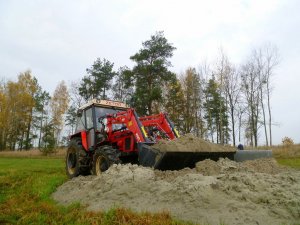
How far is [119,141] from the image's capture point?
872cm

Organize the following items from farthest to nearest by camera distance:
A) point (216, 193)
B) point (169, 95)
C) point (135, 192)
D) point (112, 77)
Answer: point (112, 77) → point (169, 95) → point (135, 192) → point (216, 193)

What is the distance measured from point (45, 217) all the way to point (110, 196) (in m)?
1.19

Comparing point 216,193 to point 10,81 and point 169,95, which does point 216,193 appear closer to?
point 169,95

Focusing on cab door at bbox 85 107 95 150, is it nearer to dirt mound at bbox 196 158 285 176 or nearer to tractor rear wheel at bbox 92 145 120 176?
tractor rear wheel at bbox 92 145 120 176

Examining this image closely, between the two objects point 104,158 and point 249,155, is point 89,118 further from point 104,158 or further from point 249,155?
point 249,155

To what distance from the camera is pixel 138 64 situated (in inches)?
1147

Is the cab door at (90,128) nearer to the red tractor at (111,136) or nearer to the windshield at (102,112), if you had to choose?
the red tractor at (111,136)

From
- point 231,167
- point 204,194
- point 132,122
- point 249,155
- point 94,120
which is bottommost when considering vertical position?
point 204,194

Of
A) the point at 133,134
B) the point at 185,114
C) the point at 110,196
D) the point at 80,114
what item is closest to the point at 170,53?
the point at 185,114

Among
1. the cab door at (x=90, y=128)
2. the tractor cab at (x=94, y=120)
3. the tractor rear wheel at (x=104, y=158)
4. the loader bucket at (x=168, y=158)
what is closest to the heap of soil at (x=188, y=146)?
the loader bucket at (x=168, y=158)

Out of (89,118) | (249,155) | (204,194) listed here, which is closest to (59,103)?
(89,118)

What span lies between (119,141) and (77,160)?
Result: 5.74ft

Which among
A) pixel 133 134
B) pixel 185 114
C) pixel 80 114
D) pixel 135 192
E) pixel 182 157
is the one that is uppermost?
pixel 185 114

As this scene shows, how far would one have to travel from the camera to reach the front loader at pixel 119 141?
23.1 feet
